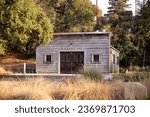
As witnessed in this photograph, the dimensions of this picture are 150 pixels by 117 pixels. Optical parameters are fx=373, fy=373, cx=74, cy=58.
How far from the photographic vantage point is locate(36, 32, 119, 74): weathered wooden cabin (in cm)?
3322

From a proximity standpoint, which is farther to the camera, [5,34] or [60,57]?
[60,57]

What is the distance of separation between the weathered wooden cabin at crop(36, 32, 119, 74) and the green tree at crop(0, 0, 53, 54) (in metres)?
13.3

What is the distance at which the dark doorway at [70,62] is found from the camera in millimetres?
34469

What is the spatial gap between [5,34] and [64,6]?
120 ft

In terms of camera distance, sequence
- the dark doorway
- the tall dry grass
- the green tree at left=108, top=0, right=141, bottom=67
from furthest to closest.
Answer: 1. the green tree at left=108, top=0, right=141, bottom=67
2. the dark doorway
3. the tall dry grass

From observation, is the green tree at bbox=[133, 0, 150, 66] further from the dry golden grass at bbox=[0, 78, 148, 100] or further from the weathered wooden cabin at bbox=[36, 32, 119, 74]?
the dry golden grass at bbox=[0, 78, 148, 100]

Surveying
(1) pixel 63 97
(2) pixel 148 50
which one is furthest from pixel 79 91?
(2) pixel 148 50

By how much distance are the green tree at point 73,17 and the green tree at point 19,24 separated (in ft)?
100

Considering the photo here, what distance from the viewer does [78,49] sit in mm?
34031

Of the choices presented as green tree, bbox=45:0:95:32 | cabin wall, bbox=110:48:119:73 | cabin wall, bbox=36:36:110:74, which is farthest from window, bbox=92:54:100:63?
green tree, bbox=45:0:95:32

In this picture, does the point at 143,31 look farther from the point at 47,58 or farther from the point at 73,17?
the point at 47,58

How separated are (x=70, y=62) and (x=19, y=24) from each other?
16830 mm

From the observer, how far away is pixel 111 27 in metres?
52.7

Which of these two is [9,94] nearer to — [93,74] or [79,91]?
[79,91]
